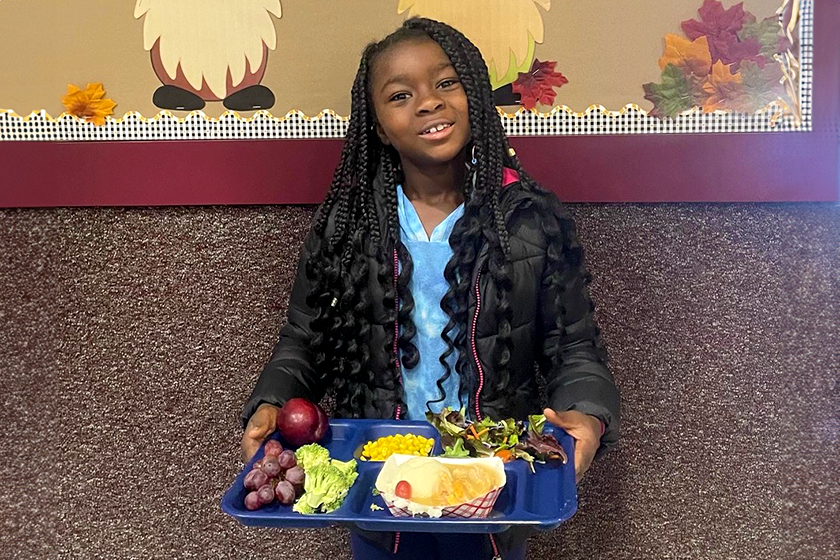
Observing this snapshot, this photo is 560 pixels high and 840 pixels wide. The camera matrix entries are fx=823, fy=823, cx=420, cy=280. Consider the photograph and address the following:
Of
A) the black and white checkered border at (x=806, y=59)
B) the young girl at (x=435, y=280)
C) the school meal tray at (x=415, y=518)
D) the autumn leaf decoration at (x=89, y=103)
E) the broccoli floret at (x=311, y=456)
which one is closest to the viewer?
the school meal tray at (x=415, y=518)

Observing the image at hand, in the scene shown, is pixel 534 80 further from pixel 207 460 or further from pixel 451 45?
pixel 207 460

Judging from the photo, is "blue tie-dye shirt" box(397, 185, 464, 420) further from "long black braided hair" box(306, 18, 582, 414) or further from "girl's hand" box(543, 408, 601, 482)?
"girl's hand" box(543, 408, 601, 482)

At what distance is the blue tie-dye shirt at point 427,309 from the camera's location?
56.4 inches

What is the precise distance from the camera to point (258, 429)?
1.37m

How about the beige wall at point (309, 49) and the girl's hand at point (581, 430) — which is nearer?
the girl's hand at point (581, 430)

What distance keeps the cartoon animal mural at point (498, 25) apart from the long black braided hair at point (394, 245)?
0.24 meters

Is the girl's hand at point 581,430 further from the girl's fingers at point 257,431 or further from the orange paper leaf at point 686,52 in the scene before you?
the orange paper leaf at point 686,52

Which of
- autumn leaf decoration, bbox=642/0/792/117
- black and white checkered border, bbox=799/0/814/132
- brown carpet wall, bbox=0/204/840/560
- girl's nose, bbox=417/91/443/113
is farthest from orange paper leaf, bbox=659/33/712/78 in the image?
girl's nose, bbox=417/91/443/113

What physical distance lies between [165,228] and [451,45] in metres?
0.81

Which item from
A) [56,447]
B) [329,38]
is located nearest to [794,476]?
[329,38]

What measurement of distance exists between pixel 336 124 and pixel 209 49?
1.00 feet

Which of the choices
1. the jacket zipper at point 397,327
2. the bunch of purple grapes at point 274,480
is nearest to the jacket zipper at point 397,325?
the jacket zipper at point 397,327

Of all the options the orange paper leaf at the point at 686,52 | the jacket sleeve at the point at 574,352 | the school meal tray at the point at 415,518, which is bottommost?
the school meal tray at the point at 415,518

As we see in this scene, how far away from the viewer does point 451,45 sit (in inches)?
54.2
